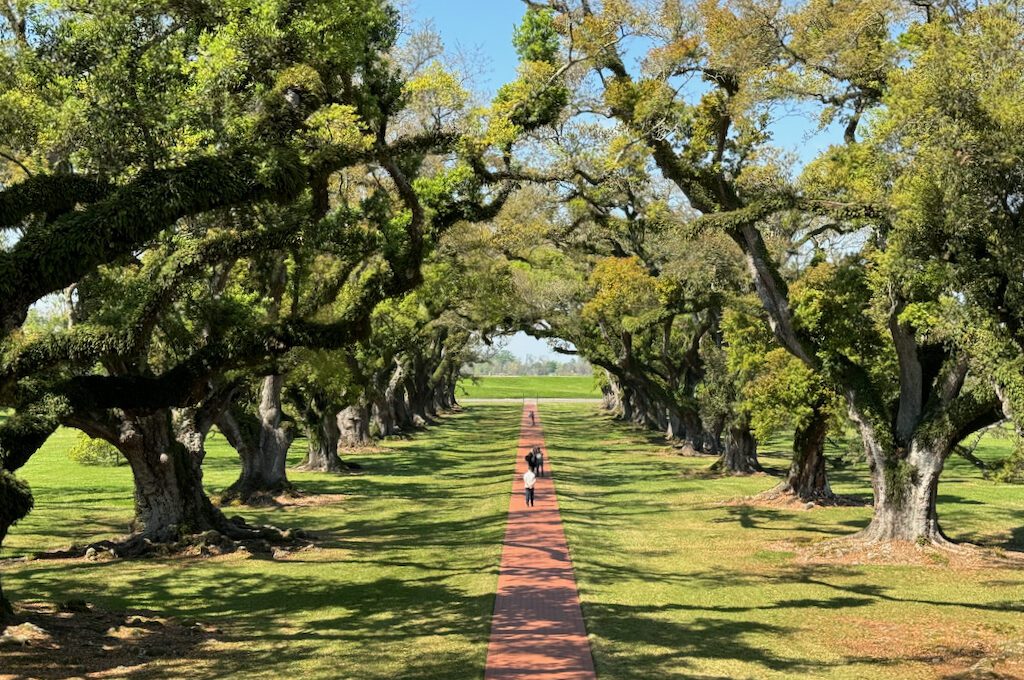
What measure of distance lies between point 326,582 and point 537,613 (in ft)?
15.9

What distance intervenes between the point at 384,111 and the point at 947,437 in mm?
12615

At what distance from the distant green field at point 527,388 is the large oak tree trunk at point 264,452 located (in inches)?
4698

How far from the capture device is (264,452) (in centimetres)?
2908

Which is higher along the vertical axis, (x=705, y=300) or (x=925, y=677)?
(x=705, y=300)

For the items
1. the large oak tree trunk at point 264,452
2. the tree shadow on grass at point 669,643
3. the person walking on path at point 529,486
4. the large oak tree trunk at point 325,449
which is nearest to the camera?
the tree shadow on grass at point 669,643

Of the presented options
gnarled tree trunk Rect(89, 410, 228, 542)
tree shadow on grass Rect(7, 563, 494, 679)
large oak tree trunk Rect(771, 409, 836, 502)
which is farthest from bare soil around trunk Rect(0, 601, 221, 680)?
large oak tree trunk Rect(771, 409, 836, 502)

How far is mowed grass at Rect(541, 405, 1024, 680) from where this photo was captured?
11.5 metres

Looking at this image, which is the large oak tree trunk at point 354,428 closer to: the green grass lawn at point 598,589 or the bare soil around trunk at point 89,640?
the green grass lawn at point 598,589

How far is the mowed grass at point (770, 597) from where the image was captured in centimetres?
1150

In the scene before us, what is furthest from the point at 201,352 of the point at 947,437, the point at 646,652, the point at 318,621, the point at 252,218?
the point at 947,437

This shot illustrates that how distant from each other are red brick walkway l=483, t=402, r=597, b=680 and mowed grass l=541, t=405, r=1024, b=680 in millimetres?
305

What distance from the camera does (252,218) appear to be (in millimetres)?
15297

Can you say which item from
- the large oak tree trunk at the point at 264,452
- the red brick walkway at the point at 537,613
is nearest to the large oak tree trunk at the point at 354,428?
the large oak tree trunk at the point at 264,452

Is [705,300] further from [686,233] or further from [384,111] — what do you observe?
[384,111]
